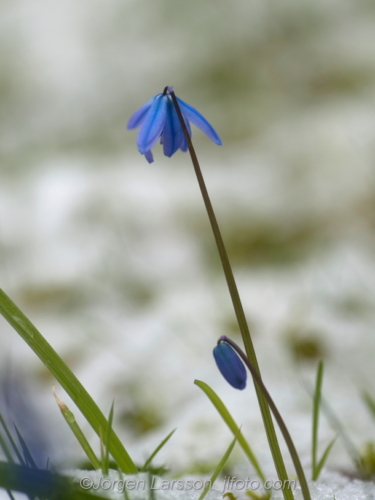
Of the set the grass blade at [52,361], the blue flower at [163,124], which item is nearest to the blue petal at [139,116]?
the blue flower at [163,124]

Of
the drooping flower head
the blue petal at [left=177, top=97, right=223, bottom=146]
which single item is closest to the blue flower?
the blue petal at [left=177, top=97, right=223, bottom=146]

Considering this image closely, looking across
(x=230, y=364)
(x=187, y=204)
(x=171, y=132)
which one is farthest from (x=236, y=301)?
(x=187, y=204)

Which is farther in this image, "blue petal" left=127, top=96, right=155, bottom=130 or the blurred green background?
the blurred green background

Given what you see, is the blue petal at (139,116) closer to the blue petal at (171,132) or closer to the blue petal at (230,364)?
the blue petal at (171,132)

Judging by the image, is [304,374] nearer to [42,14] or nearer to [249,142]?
[249,142]

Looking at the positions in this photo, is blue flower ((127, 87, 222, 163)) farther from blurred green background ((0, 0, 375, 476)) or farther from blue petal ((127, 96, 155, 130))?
blurred green background ((0, 0, 375, 476))

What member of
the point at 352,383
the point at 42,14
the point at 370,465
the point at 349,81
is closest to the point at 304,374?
the point at 352,383
